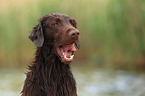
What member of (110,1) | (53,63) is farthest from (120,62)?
(53,63)

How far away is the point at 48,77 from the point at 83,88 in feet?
19.5

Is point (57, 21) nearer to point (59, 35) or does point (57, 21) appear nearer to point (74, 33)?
point (59, 35)

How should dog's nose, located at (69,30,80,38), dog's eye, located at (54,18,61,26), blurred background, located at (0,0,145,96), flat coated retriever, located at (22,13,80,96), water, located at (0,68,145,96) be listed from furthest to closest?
blurred background, located at (0,0,145,96), water, located at (0,68,145,96), dog's eye, located at (54,18,61,26), flat coated retriever, located at (22,13,80,96), dog's nose, located at (69,30,80,38)

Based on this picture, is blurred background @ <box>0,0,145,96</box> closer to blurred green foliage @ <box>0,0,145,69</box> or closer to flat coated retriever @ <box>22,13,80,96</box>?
blurred green foliage @ <box>0,0,145,69</box>

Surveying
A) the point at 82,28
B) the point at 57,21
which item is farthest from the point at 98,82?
the point at 57,21

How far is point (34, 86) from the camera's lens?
158 inches

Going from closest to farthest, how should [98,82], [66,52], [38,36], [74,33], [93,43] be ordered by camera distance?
[74,33] < [66,52] < [38,36] < [98,82] < [93,43]

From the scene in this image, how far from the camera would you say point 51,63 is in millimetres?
4129

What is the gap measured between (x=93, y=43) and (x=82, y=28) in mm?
997

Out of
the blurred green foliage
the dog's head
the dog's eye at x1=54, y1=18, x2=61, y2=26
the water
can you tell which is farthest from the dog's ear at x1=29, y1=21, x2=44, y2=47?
the blurred green foliage

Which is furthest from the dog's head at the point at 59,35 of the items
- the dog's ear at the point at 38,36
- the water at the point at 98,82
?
the water at the point at 98,82

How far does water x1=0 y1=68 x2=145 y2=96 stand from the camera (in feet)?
30.3

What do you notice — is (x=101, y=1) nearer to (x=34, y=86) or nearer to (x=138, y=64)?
(x=138, y=64)

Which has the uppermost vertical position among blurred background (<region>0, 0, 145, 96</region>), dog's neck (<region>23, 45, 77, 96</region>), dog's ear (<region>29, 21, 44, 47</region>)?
blurred background (<region>0, 0, 145, 96</region>)
